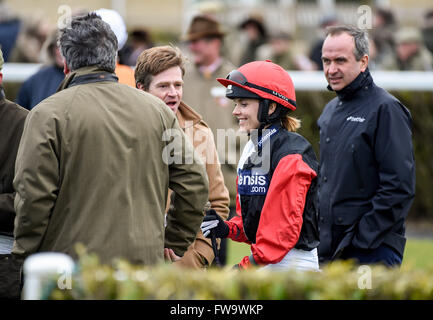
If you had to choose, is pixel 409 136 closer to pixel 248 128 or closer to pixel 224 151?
pixel 248 128

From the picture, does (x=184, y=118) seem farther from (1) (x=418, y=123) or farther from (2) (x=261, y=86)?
(1) (x=418, y=123)

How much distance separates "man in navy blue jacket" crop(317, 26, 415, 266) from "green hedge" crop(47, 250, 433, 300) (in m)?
2.13

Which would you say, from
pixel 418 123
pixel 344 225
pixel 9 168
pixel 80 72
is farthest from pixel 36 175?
pixel 418 123

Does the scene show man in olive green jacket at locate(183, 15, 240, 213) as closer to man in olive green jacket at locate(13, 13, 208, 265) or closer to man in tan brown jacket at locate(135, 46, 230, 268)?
man in tan brown jacket at locate(135, 46, 230, 268)

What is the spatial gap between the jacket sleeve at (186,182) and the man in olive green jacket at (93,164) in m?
0.06

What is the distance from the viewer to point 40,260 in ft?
9.05

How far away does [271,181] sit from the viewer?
431cm

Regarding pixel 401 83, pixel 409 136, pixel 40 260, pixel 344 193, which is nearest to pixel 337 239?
pixel 344 193

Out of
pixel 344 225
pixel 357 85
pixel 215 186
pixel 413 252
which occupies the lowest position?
pixel 413 252

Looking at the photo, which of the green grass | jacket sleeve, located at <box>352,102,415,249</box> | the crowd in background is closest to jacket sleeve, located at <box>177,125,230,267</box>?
jacket sleeve, located at <box>352,102,415,249</box>

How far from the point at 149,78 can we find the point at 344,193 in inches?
61.6

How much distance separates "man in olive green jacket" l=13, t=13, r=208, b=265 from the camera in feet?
12.3

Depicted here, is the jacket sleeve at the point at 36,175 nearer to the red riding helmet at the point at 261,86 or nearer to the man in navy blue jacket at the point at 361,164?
the red riding helmet at the point at 261,86

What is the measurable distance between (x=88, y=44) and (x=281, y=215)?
4.52 ft
